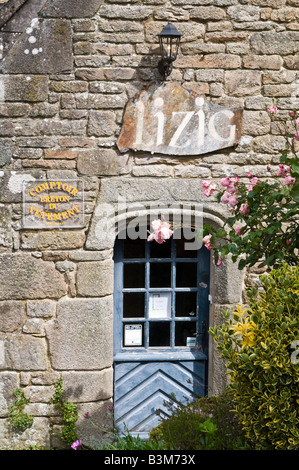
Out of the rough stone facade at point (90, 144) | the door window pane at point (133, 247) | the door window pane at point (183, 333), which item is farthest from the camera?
the door window pane at point (183, 333)

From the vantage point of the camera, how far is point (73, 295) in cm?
508

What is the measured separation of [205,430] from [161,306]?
1.81 m

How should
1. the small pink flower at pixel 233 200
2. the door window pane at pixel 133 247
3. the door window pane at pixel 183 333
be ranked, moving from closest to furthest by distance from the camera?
the small pink flower at pixel 233 200
the door window pane at pixel 133 247
the door window pane at pixel 183 333

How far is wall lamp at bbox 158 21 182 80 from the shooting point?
15.5ft

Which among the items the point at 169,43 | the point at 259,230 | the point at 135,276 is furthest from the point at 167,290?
the point at 169,43

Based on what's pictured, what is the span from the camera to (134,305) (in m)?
5.49

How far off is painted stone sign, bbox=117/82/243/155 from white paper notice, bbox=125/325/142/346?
5.58ft

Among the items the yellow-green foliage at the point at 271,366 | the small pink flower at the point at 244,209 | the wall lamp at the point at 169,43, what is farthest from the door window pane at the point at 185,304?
the wall lamp at the point at 169,43

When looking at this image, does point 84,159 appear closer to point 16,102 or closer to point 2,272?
point 16,102

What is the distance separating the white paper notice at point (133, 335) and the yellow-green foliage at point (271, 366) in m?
2.03

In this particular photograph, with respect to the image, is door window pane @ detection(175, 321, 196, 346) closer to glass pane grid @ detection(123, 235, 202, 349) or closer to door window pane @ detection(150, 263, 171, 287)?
glass pane grid @ detection(123, 235, 202, 349)

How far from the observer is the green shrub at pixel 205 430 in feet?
12.4

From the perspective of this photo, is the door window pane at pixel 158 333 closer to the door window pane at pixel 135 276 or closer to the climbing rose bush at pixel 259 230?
the door window pane at pixel 135 276

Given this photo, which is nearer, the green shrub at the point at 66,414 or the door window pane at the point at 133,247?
the green shrub at the point at 66,414
